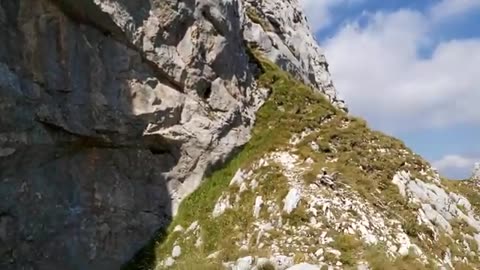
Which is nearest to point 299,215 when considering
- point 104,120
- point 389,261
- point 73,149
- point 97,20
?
point 389,261

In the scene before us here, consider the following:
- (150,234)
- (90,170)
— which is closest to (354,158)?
(150,234)

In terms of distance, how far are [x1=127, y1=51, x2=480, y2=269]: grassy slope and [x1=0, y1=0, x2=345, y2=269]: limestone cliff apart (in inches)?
28.3

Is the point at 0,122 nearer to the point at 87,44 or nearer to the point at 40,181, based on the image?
the point at 40,181

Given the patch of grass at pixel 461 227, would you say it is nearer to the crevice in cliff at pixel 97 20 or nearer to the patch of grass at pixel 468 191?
the patch of grass at pixel 468 191

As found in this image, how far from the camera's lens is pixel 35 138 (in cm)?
2014

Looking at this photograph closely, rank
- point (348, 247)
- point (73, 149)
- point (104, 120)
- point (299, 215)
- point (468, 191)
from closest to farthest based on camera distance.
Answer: point (348, 247)
point (299, 215)
point (73, 149)
point (104, 120)
point (468, 191)

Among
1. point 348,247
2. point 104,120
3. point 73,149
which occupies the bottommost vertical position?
point 73,149

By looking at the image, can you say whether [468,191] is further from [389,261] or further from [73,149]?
[73,149]

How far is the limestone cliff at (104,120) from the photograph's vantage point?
2000cm

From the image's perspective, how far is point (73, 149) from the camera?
2130 centimetres

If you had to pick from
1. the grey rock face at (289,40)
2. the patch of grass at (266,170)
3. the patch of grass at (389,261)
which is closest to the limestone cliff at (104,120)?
the patch of grass at (266,170)

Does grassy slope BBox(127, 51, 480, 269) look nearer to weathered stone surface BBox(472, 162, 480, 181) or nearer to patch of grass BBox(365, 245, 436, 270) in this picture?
patch of grass BBox(365, 245, 436, 270)

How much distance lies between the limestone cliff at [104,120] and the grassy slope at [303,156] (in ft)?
2.36

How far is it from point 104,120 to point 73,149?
1.52 m
